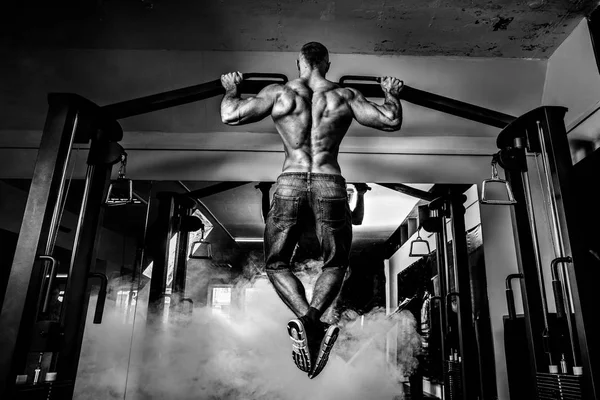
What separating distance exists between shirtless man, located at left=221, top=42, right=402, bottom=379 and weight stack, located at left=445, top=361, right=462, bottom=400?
176 cm

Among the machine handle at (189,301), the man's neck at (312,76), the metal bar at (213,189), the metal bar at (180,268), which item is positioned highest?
the man's neck at (312,76)

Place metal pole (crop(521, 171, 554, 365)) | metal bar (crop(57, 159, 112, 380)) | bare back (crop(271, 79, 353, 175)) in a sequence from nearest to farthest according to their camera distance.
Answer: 1. bare back (crop(271, 79, 353, 175))
2. metal pole (crop(521, 171, 554, 365))
3. metal bar (crop(57, 159, 112, 380))

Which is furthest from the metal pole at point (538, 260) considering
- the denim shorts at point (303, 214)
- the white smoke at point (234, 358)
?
the denim shorts at point (303, 214)

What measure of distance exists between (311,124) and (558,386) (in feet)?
7.32

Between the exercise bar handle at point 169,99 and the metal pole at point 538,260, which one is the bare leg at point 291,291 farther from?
the metal pole at point 538,260

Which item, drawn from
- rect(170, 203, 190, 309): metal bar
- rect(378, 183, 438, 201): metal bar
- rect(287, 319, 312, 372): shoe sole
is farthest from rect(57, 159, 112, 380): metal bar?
rect(378, 183, 438, 201): metal bar

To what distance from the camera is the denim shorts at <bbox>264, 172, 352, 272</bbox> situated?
255cm

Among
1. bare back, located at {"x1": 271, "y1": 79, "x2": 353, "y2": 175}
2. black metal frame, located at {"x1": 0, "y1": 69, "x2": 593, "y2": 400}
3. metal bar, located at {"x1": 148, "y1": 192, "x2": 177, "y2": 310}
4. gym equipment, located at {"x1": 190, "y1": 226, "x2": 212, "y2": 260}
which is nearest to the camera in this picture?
black metal frame, located at {"x1": 0, "y1": 69, "x2": 593, "y2": 400}

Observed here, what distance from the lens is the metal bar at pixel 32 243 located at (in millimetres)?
2338

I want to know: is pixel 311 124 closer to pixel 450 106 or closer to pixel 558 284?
pixel 450 106

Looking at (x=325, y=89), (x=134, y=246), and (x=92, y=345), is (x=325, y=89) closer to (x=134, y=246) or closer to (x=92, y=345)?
(x=134, y=246)

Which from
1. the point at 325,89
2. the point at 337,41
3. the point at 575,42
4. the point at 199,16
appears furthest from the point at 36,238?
the point at 575,42

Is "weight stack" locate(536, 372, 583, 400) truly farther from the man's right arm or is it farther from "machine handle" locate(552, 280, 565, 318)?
the man's right arm

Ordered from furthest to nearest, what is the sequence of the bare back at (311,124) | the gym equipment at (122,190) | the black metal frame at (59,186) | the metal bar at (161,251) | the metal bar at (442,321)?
the metal bar at (161,251), the metal bar at (442,321), the gym equipment at (122,190), the bare back at (311,124), the black metal frame at (59,186)
